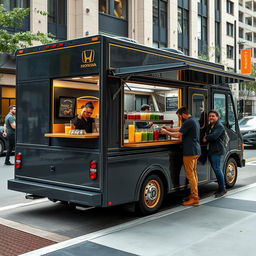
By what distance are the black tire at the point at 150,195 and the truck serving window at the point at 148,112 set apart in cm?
63

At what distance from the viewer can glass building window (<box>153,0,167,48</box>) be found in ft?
109

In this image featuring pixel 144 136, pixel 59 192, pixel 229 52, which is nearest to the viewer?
pixel 59 192

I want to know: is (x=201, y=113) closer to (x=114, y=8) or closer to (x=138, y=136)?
(x=138, y=136)

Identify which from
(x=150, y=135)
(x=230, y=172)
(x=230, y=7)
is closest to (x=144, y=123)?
(x=150, y=135)

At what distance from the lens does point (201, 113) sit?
825cm

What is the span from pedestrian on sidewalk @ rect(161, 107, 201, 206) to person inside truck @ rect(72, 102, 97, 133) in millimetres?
1400

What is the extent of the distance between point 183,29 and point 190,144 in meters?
31.6

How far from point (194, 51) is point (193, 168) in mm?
31754

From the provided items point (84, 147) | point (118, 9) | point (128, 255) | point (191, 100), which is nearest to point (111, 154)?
point (84, 147)

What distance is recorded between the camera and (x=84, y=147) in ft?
20.1

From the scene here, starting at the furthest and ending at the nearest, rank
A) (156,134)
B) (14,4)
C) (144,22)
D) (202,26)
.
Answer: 1. (202,26)
2. (144,22)
3. (14,4)
4. (156,134)

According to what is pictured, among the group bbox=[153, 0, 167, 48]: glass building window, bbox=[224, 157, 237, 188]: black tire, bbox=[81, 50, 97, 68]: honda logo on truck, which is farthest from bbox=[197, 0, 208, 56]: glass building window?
bbox=[81, 50, 97, 68]: honda logo on truck

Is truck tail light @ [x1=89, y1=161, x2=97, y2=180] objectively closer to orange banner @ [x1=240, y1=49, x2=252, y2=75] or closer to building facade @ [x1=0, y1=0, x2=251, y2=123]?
building facade @ [x1=0, y1=0, x2=251, y2=123]

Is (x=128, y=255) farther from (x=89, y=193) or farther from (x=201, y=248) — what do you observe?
(x=89, y=193)
